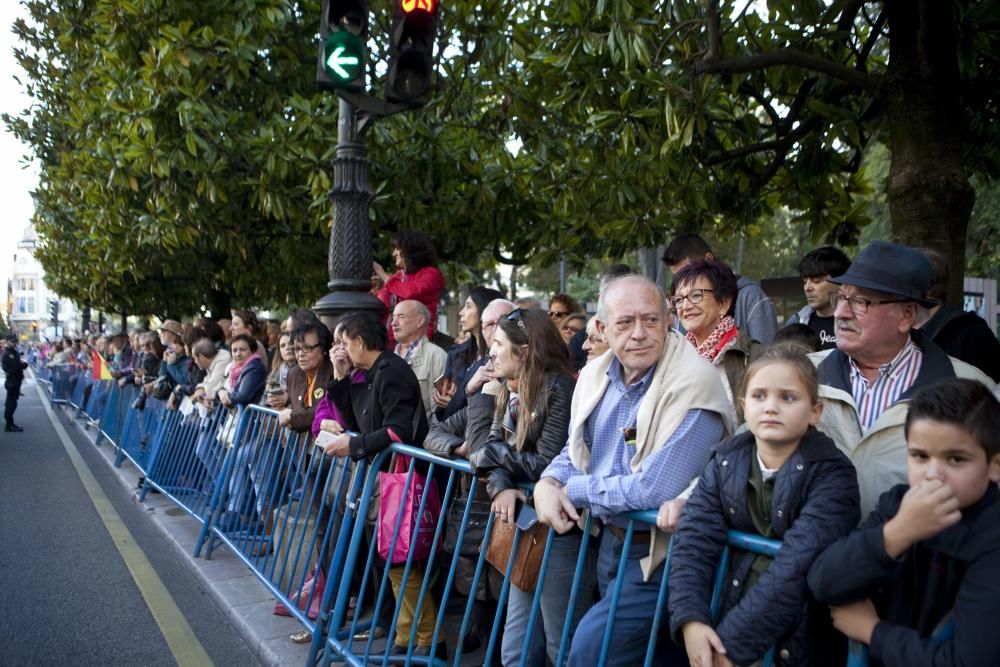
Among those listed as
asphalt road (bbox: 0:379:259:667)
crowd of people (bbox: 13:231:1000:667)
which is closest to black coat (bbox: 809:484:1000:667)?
crowd of people (bbox: 13:231:1000:667)

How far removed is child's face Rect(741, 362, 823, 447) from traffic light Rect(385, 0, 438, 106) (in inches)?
135

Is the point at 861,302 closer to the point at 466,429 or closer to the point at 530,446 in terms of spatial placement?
the point at 530,446

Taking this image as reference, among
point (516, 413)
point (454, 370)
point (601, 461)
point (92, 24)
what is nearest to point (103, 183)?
point (92, 24)

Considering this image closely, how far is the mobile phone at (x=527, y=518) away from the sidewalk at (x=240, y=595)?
5.63ft

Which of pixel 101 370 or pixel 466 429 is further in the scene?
pixel 101 370

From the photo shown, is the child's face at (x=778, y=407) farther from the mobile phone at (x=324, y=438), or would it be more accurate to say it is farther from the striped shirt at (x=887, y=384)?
the mobile phone at (x=324, y=438)

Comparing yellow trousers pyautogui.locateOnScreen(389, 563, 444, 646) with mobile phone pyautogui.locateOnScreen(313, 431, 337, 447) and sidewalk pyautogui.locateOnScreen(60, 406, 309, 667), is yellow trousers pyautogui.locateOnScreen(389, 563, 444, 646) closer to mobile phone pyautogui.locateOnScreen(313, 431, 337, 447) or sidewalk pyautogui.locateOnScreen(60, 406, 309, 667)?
sidewalk pyautogui.locateOnScreen(60, 406, 309, 667)

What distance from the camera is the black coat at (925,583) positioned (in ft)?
5.46

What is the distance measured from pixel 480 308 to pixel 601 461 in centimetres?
236

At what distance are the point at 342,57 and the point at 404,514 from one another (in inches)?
109

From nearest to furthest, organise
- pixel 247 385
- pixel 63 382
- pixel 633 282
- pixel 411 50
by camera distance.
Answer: pixel 633 282 → pixel 411 50 → pixel 247 385 → pixel 63 382

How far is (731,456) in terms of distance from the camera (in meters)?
2.32

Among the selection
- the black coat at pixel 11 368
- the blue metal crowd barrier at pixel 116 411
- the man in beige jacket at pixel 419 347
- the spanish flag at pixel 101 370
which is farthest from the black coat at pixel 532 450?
the black coat at pixel 11 368

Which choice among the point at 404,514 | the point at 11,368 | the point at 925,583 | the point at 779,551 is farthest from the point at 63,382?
the point at 925,583
